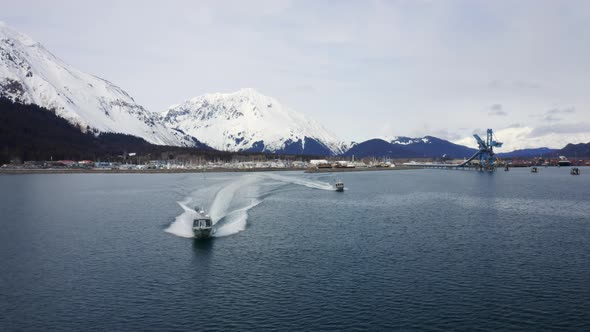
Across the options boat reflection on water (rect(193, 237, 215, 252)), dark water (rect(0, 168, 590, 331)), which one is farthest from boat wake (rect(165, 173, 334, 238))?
boat reflection on water (rect(193, 237, 215, 252))

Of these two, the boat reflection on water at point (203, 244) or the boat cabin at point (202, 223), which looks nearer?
the boat reflection on water at point (203, 244)

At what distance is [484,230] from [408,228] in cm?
852

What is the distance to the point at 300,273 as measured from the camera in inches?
1347

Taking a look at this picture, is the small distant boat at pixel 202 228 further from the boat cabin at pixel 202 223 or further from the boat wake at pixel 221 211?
the boat wake at pixel 221 211

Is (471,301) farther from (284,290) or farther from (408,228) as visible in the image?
(408,228)

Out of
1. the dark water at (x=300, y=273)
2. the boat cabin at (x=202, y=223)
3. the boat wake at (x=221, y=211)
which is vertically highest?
the boat cabin at (x=202, y=223)

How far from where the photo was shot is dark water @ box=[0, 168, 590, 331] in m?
25.5

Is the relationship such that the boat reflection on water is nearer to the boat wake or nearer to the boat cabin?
the boat cabin

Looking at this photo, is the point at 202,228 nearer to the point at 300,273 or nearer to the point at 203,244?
the point at 203,244

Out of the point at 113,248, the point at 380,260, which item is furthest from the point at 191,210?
the point at 380,260

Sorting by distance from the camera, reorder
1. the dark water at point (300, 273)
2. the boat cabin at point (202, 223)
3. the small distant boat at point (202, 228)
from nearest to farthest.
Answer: the dark water at point (300, 273) → the small distant boat at point (202, 228) → the boat cabin at point (202, 223)

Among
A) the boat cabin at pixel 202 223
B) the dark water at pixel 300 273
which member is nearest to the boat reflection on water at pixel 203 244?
the dark water at pixel 300 273

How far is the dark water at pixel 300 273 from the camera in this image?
83.8 feet

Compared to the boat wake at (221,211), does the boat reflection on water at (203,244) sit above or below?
below
